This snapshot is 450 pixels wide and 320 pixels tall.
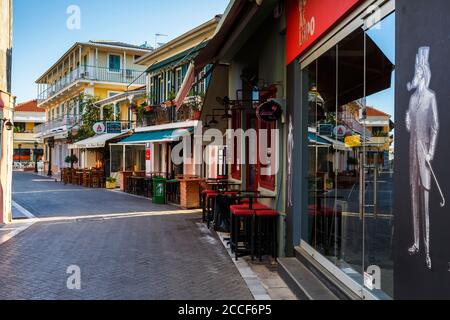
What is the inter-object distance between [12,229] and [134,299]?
6.91 meters

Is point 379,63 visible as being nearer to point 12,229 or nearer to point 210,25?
point 12,229

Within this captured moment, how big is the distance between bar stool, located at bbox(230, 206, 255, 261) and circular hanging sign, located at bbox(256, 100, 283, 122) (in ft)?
5.06

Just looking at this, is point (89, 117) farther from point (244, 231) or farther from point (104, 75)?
point (244, 231)

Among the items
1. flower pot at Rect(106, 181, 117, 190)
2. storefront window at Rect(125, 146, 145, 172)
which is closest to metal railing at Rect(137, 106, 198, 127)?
storefront window at Rect(125, 146, 145, 172)

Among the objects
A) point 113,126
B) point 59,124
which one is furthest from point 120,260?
point 59,124

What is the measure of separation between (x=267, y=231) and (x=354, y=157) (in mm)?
2964

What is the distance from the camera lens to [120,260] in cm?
768

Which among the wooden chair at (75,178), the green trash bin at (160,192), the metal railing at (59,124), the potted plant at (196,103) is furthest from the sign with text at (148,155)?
the metal railing at (59,124)

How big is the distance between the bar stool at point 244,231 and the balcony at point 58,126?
2966 cm

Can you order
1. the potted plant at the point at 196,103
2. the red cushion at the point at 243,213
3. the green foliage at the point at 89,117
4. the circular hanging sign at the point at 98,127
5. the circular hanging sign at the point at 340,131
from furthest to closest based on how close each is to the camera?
the green foliage at the point at 89,117
the circular hanging sign at the point at 98,127
the potted plant at the point at 196,103
the red cushion at the point at 243,213
the circular hanging sign at the point at 340,131

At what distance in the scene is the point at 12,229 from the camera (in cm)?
1124

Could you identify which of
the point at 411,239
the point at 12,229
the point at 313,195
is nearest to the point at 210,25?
the point at 12,229

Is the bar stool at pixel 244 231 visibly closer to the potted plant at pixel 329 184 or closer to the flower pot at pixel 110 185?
the potted plant at pixel 329 184

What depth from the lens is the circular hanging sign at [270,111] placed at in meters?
7.50
